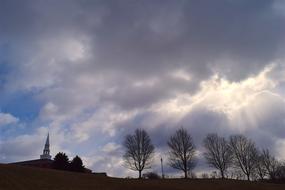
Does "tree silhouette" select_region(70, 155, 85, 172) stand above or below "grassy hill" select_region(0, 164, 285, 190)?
above

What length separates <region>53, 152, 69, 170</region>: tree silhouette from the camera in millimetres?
64562

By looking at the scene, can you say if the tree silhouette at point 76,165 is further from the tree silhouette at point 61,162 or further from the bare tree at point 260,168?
the bare tree at point 260,168

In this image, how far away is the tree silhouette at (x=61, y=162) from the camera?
6456 centimetres

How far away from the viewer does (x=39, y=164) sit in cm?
9612

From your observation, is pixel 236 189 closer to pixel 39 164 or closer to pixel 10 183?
pixel 10 183

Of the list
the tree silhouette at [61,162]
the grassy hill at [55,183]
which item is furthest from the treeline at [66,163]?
the grassy hill at [55,183]

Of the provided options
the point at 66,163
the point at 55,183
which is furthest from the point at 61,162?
the point at 55,183

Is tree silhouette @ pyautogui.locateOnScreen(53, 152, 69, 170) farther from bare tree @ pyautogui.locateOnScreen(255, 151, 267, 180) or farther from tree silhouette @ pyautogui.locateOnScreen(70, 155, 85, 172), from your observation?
bare tree @ pyautogui.locateOnScreen(255, 151, 267, 180)

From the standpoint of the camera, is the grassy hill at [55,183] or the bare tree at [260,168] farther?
the bare tree at [260,168]

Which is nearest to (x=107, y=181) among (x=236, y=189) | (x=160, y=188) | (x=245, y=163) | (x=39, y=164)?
(x=160, y=188)

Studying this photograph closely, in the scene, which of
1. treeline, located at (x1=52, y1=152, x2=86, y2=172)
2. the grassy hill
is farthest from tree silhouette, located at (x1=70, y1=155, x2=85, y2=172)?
the grassy hill

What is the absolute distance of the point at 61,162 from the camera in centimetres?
6500

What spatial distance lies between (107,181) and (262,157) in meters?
64.6

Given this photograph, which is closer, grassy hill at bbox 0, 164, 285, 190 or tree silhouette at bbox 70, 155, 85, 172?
grassy hill at bbox 0, 164, 285, 190
